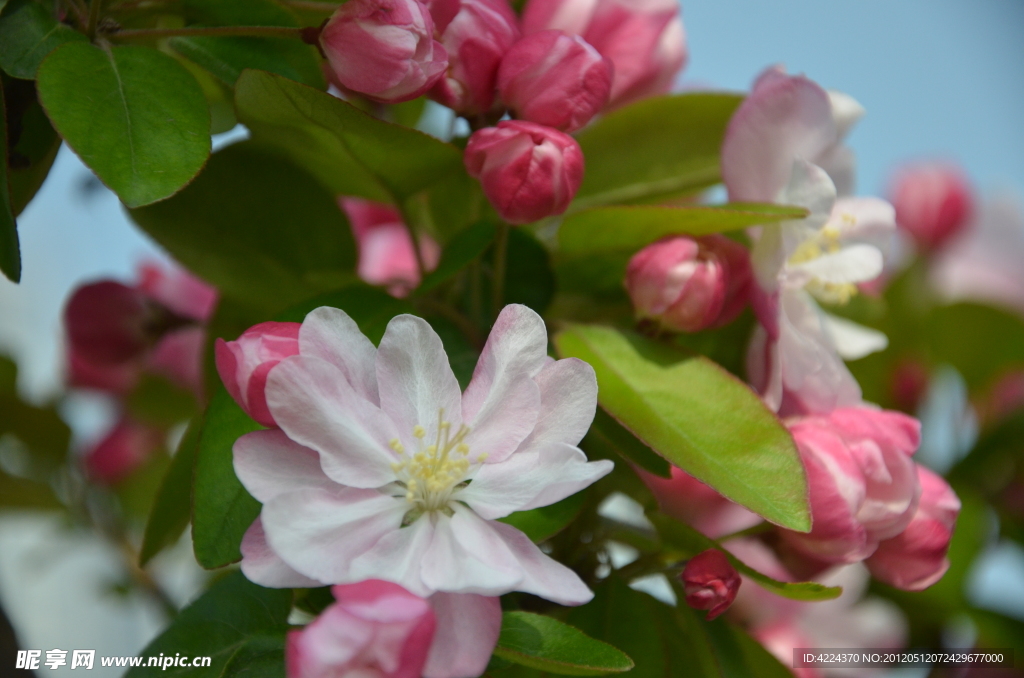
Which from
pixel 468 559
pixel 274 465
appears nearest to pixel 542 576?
pixel 468 559

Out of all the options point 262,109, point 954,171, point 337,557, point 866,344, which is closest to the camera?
point 337,557

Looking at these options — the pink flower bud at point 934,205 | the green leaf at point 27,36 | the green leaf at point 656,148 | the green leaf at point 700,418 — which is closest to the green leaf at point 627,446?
the green leaf at point 700,418

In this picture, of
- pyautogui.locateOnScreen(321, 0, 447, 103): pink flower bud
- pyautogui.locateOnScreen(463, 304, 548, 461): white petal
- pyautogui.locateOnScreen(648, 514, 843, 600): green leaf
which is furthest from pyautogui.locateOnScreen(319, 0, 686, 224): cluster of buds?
pyautogui.locateOnScreen(648, 514, 843, 600): green leaf

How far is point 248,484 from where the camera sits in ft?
1.29

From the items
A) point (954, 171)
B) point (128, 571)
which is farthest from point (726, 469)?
point (954, 171)

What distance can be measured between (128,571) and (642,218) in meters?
0.90

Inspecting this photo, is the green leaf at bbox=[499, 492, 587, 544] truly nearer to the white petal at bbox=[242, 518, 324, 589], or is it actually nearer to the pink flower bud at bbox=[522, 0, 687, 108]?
the white petal at bbox=[242, 518, 324, 589]

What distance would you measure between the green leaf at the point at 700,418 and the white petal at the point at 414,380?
10 cm

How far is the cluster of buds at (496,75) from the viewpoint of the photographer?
0.46m

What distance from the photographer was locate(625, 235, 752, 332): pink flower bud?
53 centimetres

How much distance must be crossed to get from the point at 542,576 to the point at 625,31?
1.37 feet

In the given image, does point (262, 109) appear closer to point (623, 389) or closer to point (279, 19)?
point (279, 19)

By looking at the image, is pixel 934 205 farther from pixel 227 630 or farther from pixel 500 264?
pixel 227 630

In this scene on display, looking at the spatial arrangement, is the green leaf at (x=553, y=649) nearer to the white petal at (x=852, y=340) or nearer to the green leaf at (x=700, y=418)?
the green leaf at (x=700, y=418)
